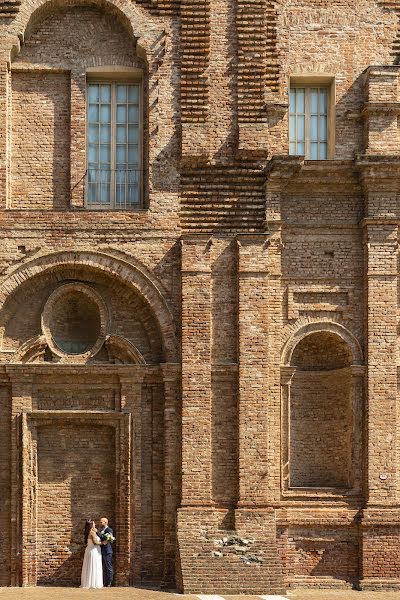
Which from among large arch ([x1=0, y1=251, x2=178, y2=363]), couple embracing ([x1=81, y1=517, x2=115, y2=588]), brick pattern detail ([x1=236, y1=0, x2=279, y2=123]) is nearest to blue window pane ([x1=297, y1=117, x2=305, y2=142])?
brick pattern detail ([x1=236, y1=0, x2=279, y2=123])

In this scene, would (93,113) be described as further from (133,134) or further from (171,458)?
(171,458)

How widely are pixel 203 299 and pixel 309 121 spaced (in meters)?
4.35

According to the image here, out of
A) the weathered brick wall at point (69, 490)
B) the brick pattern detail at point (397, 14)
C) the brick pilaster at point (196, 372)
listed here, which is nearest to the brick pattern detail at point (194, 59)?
the brick pilaster at point (196, 372)

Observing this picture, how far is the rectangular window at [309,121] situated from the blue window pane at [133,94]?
3.10m

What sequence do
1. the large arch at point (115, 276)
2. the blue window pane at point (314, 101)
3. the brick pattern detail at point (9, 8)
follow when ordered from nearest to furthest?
the large arch at point (115, 276) → the brick pattern detail at point (9, 8) → the blue window pane at point (314, 101)

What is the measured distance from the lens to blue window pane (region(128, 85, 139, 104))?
838 inches

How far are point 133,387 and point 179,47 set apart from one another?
6.73 m

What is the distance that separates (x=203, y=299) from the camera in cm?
2023

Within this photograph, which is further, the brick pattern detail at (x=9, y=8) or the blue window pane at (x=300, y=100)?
the blue window pane at (x=300, y=100)

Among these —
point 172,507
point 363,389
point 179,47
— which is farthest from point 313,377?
point 179,47

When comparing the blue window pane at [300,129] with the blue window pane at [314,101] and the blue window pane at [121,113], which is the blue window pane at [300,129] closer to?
the blue window pane at [314,101]

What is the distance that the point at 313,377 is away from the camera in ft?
69.1

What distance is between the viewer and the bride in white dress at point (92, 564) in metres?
19.5

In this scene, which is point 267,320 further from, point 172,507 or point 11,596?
point 11,596
